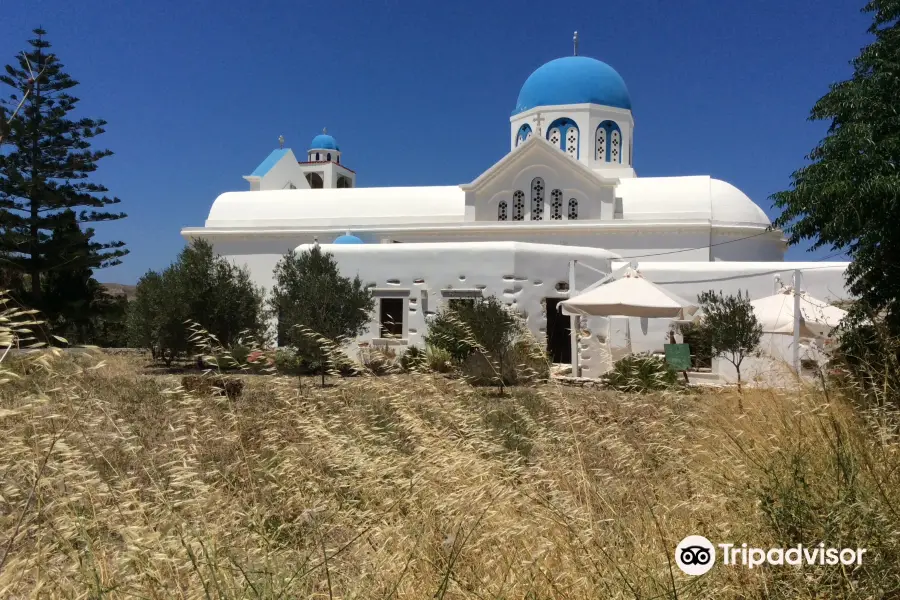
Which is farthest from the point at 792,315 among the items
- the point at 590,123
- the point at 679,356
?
the point at 590,123

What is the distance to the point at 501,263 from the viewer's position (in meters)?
15.4

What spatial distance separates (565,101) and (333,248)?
11518 mm

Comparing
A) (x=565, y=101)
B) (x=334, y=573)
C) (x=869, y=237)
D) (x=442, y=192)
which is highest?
(x=565, y=101)

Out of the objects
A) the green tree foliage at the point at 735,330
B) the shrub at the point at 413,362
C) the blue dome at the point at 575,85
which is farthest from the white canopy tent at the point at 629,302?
the blue dome at the point at 575,85

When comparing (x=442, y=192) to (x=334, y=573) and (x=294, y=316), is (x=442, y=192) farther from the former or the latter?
(x=334, y=573)

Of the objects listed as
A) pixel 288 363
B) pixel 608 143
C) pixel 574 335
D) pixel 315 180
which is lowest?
pixel 288 363

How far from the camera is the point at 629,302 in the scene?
10.8 m

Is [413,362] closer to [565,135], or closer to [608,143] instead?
[565,135]

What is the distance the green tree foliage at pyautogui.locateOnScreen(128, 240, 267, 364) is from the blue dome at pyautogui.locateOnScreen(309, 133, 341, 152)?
2562 cm

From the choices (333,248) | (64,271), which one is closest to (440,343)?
(333,248)

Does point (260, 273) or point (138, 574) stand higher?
point (260, 273)

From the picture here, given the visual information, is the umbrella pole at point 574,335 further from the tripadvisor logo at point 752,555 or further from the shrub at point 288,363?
the tripadvisor logo at point 752,555

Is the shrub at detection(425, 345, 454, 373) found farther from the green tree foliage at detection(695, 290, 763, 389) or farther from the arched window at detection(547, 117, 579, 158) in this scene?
the arched window at detection(547, 117, 579, 158)

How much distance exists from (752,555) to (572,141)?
22.6 metres
